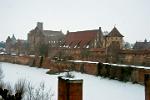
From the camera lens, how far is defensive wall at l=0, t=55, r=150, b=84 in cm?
2722

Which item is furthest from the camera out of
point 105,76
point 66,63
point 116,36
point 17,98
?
point 116,36

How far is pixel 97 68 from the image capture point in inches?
1353

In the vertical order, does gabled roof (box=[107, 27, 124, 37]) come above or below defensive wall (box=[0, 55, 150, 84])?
above

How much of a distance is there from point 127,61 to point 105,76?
754cm

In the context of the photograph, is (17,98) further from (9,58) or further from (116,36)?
(9,58)

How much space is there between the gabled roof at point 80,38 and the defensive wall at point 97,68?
9.83m

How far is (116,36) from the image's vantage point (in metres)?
52.2

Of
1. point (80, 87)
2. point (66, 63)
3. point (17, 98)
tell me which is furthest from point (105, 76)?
point (80, 87)

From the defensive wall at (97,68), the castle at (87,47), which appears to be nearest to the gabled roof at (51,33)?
the castle at (87,47)

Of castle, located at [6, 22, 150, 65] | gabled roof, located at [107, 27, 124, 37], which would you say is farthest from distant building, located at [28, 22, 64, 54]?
gabled roof, located at [107, 27, 124, 37]

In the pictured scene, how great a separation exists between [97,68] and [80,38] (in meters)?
25.9

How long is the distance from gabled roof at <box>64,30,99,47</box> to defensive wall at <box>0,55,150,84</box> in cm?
983

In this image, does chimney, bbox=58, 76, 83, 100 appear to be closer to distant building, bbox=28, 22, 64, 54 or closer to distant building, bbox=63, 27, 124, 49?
distant building, bbox=63, 27, 124, 49

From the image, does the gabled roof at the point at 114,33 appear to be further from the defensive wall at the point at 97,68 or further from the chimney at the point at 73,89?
the chimney at the point at 73,89
